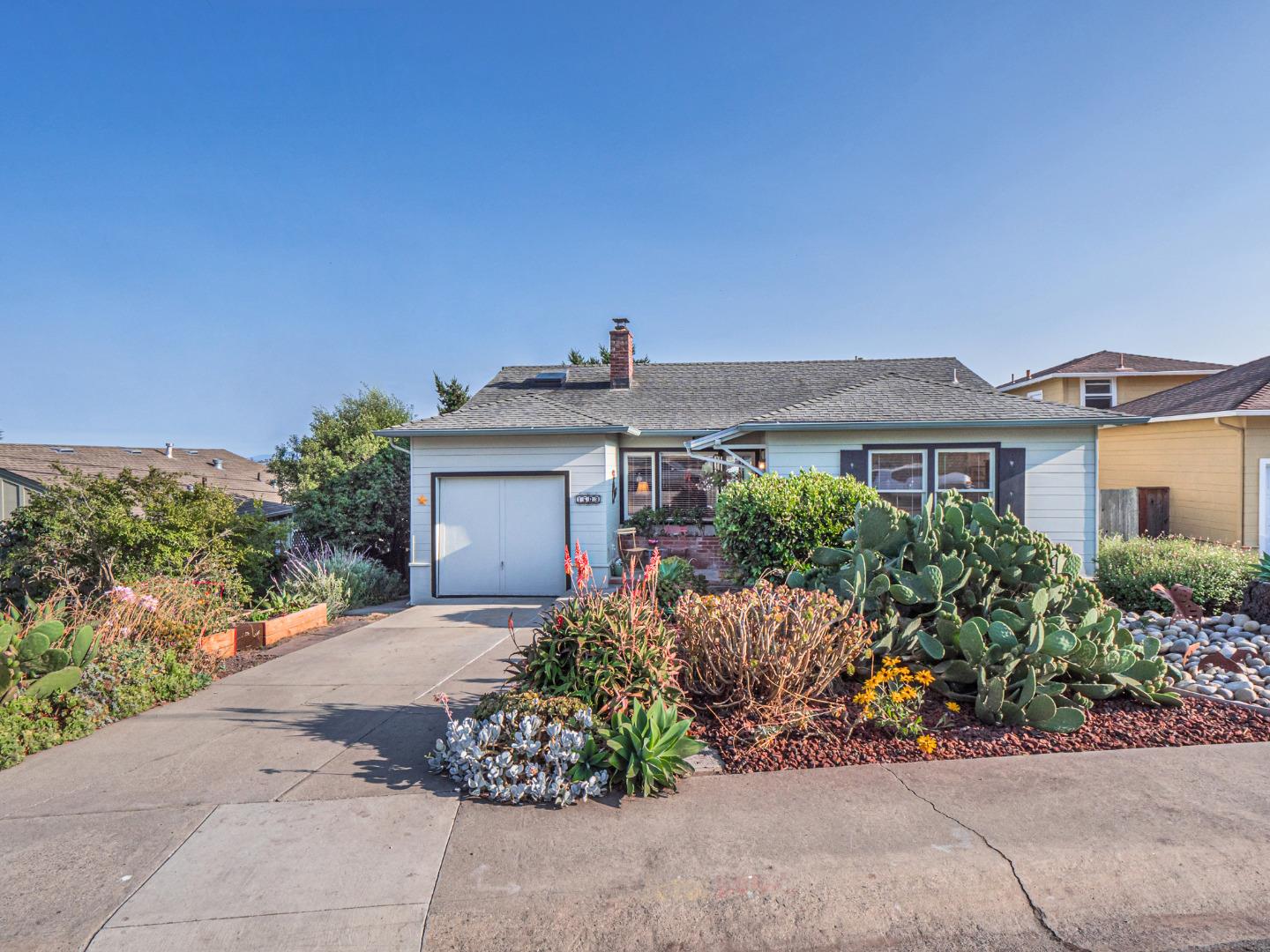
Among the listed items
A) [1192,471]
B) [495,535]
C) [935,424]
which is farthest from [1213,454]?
[495,535]

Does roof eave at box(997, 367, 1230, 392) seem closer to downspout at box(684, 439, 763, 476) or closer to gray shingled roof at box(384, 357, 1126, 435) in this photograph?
gray shingled roof at box(384, 357, 1126, 435)

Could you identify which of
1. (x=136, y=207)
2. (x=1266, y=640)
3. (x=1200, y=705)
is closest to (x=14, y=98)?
(x=136, y=207)

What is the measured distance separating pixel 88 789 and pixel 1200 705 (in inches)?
294

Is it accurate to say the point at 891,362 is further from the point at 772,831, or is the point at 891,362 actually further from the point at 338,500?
the point at 772,831

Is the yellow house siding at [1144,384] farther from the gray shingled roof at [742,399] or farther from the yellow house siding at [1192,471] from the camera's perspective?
the gray shingled roof at [742,399]

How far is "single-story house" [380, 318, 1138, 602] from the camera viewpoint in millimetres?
9758

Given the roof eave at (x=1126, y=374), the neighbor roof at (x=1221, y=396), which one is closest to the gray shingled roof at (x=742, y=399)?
the neighbor roof at (x=1221, y=396)

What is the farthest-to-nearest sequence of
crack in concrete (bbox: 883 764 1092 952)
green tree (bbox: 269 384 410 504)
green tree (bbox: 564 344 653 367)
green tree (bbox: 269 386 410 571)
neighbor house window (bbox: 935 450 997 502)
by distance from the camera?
green tree (bbox: 564 344 653 367)
green tree (bbox: 269 384 410 504)
green tree (bbox: 269 386 410 571)
neighbor house window (bbox: 935 450 997 502)
crack in concrete (bbox: 883 764 1092 952)

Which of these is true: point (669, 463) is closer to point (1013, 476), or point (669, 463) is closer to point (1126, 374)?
point (1013, 476)

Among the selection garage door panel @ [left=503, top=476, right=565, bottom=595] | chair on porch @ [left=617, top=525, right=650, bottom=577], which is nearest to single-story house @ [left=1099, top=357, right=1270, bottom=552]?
chair on porch @ [left=617, top=525, right=650, bottom=577]

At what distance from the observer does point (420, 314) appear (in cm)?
1580

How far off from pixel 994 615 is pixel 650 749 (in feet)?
8.74

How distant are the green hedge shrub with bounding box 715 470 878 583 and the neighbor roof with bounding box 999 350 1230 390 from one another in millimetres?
14913

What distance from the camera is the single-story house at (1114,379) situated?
17.5 meters
